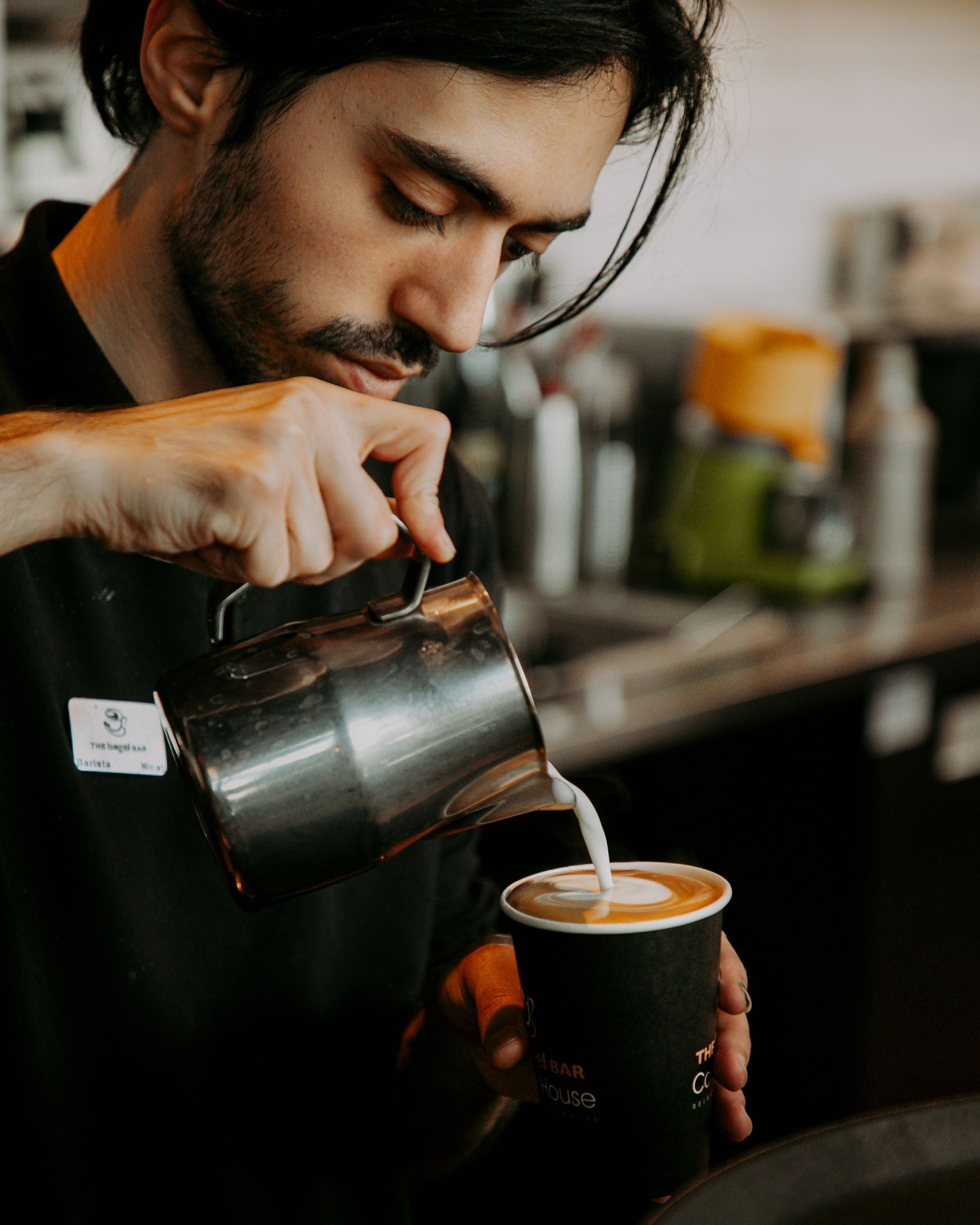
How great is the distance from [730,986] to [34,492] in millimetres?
497

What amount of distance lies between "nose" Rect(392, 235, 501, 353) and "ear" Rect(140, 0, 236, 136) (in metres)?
0.22

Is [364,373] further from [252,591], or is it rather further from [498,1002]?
[498,1002]

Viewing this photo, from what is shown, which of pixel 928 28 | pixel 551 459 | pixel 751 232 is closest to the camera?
pixel 551 459

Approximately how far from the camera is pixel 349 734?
0.75 metres

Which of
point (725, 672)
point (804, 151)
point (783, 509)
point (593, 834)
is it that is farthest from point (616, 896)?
point (804, 151)

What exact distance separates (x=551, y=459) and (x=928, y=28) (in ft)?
6.01

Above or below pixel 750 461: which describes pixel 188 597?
above

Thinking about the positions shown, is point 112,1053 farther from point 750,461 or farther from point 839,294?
point 839,294

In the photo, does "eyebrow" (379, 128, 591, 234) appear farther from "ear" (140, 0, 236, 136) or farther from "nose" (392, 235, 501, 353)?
"ear" (140, 0, 236, 136)

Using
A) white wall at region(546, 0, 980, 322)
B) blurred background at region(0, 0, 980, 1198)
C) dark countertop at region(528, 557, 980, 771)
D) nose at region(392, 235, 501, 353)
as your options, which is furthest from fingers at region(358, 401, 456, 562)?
white wall at region(546, 0, 980, 322)

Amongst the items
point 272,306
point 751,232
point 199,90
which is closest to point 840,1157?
point 272,306

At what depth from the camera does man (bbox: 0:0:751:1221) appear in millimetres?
922

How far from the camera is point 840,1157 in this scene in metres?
0.68

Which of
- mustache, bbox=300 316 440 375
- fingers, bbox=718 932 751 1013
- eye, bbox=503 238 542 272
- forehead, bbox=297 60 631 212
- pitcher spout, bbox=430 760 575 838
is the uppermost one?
forehead, bbox=297 60 631 212
